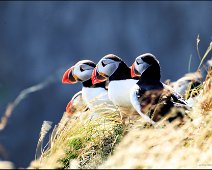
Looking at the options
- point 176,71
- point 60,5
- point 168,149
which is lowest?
point 176,71

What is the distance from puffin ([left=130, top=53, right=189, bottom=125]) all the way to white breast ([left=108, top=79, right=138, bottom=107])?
0.52ft

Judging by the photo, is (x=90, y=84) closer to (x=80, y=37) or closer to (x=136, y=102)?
(x=136, y=102)

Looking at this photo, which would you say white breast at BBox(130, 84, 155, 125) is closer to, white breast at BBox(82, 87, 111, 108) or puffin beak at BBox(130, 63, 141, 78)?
puffin beak at BBox(130, 63, 141, 78)

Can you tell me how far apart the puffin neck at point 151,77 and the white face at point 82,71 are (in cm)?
108

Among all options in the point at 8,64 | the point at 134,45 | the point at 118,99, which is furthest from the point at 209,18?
the point at 118,99

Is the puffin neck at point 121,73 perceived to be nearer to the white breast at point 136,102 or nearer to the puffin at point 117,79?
the puffin at point 117,79

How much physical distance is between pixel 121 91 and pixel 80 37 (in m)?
14.3

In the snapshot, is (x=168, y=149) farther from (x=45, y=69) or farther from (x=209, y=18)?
(x=209, y=18)

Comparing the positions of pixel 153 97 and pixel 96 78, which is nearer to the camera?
pixel 153 97

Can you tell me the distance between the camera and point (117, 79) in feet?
17.0

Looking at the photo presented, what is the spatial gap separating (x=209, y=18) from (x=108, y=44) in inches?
91.3

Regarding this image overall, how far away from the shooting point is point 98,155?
411 centimetres

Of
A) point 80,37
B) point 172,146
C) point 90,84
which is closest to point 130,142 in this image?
point 172,146

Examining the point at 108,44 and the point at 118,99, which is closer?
the point at 118,99
